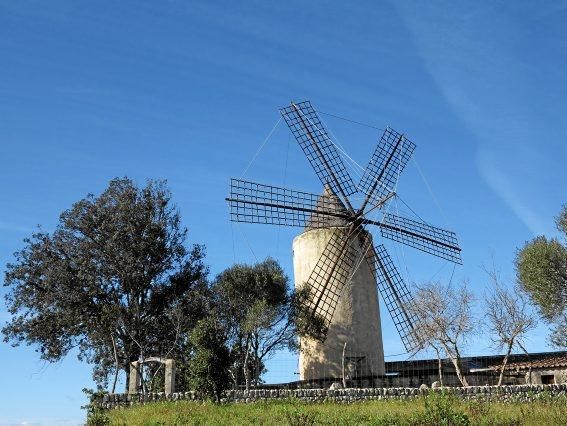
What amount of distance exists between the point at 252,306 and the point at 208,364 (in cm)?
1095

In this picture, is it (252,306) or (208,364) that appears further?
(252,306)

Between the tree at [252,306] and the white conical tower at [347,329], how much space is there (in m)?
1.67

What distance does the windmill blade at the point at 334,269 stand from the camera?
2962cm

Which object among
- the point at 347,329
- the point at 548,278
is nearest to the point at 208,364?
the point at 347,329

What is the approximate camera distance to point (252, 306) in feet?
102

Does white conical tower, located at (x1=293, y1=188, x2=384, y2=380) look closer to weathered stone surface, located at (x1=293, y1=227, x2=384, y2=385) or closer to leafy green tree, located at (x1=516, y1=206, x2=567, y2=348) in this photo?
weathered stone surface, located at (x1=293, y1=227, x2=384, y2=385)

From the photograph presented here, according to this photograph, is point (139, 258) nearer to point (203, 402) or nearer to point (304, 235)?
point (304, 235)

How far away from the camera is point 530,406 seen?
16547mm

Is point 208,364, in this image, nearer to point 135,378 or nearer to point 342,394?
point 342,394

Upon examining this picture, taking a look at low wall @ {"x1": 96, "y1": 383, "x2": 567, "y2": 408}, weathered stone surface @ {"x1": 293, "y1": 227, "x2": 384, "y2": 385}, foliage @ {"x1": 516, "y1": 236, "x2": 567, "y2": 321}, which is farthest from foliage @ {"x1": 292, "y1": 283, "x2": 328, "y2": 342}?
foliage @ {"x1": 516, "y1": 236, "x2": 567, "y2": 321}

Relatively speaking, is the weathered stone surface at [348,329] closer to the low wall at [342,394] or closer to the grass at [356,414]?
the low wall at [342,394]

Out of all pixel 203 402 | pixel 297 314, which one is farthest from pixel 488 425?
pixel 297 314

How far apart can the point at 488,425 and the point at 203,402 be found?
34.0 feet

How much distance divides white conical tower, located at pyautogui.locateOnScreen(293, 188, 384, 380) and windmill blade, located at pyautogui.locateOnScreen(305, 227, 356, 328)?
28 cm
